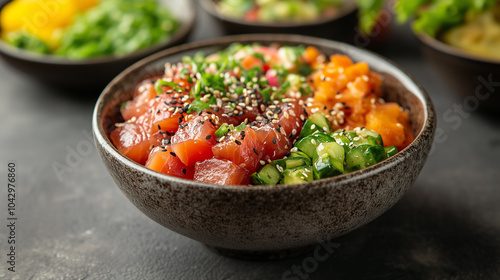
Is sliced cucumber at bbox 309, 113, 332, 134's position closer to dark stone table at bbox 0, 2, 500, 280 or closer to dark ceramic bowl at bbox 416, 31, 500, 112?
dark stone table at bbox 0, 2, 500, 280

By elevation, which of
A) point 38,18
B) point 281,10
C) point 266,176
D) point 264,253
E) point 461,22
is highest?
point 461,22

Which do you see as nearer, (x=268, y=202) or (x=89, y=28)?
(x=268, y=202)

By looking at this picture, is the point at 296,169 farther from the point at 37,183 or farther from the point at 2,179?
the point at 2,179

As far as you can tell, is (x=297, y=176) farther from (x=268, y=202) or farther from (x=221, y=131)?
(x=221, y=131)

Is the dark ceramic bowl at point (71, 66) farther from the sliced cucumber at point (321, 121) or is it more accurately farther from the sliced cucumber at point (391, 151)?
the sliced cucumber at point (391, 151)

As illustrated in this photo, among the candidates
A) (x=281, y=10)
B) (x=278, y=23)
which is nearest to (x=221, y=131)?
(x=278, y=23)

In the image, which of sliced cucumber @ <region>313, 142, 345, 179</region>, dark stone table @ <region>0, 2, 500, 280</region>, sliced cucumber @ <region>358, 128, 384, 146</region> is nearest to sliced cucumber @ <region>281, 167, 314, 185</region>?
sliced cucumber @ <region>313, 142, 345, 179</region>
